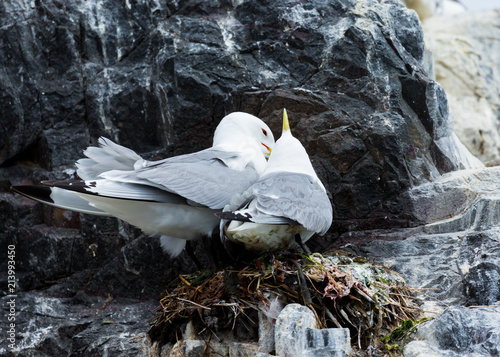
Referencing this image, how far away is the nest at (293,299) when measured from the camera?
123 inches

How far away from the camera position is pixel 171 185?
3.29 metres

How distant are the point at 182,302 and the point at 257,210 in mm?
649

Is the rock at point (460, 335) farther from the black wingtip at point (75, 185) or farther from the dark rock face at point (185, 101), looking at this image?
the black wingtip at point (75, 185)

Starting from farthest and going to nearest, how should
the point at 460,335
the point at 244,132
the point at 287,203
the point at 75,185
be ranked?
the point at 244,132
the point at 287,203
the point at 75,185
the point at 460,335

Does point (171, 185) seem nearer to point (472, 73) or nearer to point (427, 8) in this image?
point (472, 73)

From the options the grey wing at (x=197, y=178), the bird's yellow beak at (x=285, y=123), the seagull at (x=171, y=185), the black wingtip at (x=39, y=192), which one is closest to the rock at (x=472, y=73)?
the bird's yellow beak at (x=285, y=123)

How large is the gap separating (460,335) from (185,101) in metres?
2.27

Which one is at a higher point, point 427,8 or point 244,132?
point 427,8

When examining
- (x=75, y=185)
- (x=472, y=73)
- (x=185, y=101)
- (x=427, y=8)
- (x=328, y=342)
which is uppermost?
(x=427, y=8)

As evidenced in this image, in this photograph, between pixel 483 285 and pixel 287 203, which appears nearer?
pixel 287 203

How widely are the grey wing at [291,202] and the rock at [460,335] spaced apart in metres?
0.76

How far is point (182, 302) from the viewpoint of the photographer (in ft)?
10.9

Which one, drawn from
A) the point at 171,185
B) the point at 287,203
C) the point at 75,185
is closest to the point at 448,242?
the point at 287,203

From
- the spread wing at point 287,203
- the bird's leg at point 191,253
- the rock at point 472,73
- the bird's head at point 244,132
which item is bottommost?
the bird's leg at point 191,253
